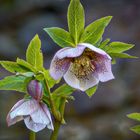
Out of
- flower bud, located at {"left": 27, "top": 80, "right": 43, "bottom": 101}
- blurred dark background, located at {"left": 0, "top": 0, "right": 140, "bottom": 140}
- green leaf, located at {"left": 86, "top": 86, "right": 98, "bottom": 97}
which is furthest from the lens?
blurred dark background, located at {"left": 0, "top": 0, "right": 140, "bottom": 140}

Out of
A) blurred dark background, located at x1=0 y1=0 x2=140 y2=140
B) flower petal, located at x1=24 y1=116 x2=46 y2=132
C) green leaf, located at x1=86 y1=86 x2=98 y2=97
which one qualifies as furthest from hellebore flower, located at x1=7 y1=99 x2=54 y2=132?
blurred dark background, located at x1=0 y1=0 x2=140 y2=140

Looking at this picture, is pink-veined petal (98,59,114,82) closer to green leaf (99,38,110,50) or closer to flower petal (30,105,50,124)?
green leaf (99,38,110,50)

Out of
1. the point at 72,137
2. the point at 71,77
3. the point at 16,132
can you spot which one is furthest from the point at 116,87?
the point at 71,77

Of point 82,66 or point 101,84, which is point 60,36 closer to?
point 82,66

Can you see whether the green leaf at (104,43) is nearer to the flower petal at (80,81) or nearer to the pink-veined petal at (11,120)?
the flower petal at (80,81)

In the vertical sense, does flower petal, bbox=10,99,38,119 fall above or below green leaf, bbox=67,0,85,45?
below

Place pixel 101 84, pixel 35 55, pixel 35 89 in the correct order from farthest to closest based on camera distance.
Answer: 1. pixel 101 84
2. pixel 35 55
3. pixel 35 89

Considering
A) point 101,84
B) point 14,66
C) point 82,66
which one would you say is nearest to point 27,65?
point 14,66
